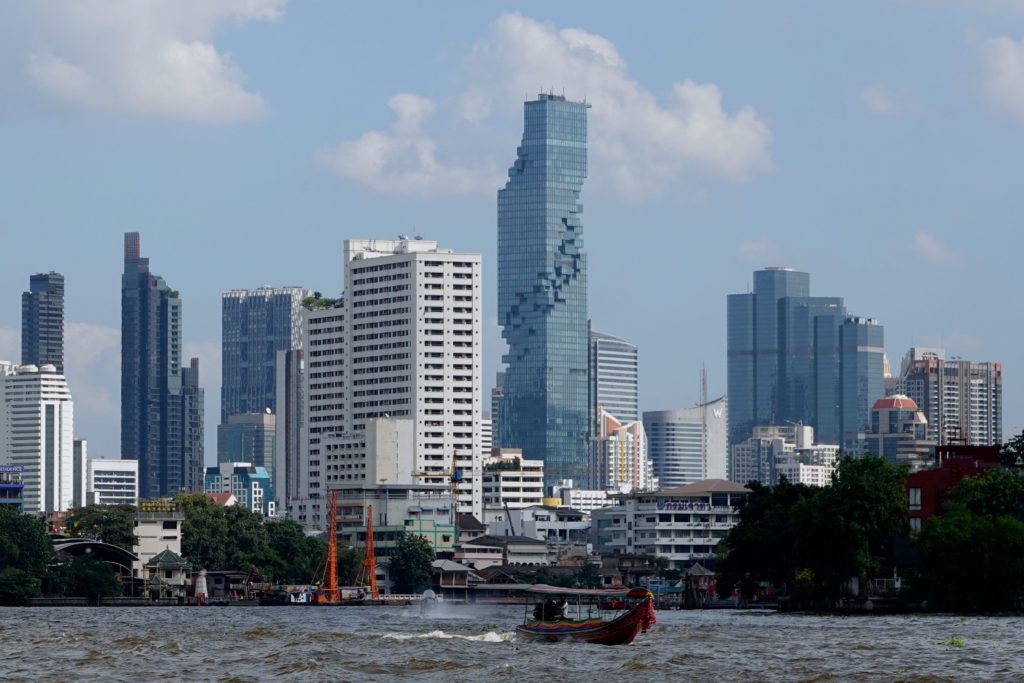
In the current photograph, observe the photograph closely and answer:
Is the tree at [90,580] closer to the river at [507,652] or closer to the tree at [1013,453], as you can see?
the river at [507,652]

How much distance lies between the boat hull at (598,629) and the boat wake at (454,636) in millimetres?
4383

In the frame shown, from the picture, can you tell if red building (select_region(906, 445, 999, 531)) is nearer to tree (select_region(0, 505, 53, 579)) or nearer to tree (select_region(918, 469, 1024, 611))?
tree (select_region(918, 469, 1024, 611))

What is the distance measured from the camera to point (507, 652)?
87.8 meters

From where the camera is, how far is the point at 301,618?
14562 centimetres

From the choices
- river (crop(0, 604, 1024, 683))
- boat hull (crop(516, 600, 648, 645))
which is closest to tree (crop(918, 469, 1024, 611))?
river (crop(0, 604, 1024, 683))

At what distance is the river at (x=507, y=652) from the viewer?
244 feet

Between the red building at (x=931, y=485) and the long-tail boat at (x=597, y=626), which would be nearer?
the long-tail boat at (x=597, y=626)

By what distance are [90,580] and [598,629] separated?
356 feet

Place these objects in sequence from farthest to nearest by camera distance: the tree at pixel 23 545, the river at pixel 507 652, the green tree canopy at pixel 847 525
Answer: the tree at pixel 23 545
the green tree canopy at pixel 847 525
the river at pixel 507 652

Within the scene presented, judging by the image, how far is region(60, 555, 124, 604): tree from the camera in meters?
189

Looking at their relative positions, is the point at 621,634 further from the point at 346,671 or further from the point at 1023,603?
the point at 1023,603

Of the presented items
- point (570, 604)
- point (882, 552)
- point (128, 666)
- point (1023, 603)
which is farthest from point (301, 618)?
point (128, 666)

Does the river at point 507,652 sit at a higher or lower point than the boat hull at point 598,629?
lower

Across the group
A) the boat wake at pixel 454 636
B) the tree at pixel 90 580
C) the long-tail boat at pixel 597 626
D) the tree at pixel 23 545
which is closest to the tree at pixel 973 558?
the boat wake at pixel 454 636
